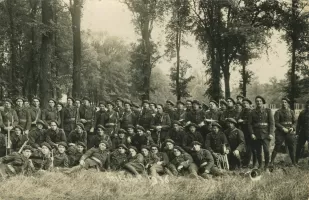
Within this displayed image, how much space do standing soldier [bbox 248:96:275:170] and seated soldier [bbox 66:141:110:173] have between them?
375cm

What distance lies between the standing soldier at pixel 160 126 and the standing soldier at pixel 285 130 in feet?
10.1

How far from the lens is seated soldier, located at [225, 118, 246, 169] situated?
10.4 m

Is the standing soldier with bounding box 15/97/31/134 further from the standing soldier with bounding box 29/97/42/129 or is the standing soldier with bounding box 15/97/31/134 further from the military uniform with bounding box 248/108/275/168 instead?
the military uniform with bounding box 248/108/275/168

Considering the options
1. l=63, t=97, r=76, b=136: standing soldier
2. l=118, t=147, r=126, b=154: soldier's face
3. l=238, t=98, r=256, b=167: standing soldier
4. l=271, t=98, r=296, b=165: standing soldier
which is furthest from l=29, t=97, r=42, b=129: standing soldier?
l=271, t=98, r=296, b=165: standing soldier

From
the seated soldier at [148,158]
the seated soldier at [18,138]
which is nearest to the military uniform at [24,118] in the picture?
the seated soldier at [18,138]

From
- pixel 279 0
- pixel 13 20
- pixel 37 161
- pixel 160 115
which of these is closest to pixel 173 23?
pixel 279 0

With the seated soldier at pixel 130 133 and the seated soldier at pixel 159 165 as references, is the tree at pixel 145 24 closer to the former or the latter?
the seated soldier at pixel 130 133

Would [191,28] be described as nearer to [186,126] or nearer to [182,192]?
[186,126]

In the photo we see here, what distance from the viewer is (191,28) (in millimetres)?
24234

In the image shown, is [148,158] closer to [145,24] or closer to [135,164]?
[135,164]

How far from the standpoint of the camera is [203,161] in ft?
32.1

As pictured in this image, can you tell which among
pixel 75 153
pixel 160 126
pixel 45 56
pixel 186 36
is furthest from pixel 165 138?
pixel 186 36

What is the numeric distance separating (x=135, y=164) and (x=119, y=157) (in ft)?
2.73

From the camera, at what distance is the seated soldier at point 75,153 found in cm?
1050
